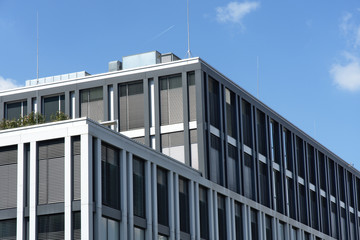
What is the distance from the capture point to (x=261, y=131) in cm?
6862

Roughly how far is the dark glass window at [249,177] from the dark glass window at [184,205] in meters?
10.5

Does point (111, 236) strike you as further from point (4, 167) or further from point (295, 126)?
point (295, 126)

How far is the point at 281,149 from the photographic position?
234 feet

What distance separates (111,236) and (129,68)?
21541 millimetres

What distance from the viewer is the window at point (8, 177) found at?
4447 centimetres

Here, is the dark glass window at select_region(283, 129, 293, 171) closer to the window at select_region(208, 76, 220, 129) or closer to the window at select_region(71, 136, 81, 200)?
the window at select_region(208, 76, 220, 129)

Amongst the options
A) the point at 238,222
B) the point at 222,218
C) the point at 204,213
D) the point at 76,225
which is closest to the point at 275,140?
the point at 238,222

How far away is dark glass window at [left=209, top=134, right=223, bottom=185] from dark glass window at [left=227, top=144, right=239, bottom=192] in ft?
4.67

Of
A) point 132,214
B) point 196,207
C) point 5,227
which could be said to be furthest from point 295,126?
point 5,227

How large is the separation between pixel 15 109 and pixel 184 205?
18.5 meters

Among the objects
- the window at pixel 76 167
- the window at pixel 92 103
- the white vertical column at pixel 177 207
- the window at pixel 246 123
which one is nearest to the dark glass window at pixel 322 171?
the window at pixel 246 123

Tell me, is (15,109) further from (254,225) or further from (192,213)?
(254,225)

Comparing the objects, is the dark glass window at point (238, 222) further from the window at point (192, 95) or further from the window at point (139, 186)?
the window at point (139, 186)

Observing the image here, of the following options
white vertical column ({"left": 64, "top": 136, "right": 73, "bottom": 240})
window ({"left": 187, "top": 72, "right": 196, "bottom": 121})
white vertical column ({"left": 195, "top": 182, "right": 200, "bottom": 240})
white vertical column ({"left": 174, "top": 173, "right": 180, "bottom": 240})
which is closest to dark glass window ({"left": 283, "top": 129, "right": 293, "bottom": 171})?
window ({"left": 187, "top": 72, "right": 196, "bottom": 121})
